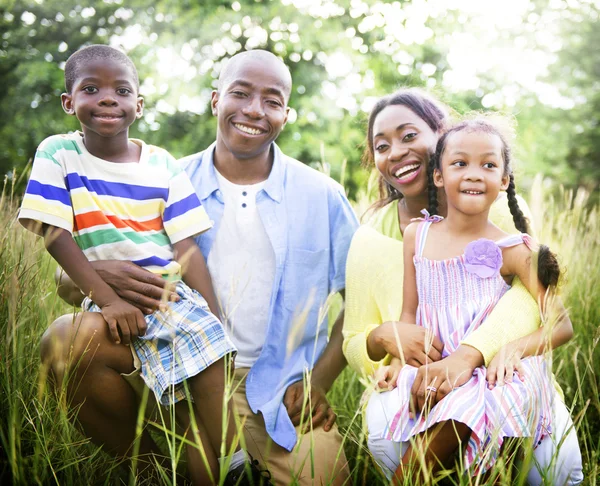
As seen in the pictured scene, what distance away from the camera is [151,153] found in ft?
7.14

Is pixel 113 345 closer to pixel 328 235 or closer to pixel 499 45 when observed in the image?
pixel 328 235

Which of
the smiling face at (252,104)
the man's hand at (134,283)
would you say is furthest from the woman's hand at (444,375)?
the smiling face at (252,104)

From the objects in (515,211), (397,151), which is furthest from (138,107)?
(515,211)

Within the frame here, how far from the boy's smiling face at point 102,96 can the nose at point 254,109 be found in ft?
1.61

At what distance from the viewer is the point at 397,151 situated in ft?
7.54

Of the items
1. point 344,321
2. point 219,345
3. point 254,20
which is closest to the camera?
point 219,345

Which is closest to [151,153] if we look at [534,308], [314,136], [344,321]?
[344,321]

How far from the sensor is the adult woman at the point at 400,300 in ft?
6.13

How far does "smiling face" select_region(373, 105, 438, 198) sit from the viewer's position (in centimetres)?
231

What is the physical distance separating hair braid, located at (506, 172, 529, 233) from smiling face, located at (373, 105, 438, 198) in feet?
1.02

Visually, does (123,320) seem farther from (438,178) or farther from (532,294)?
(532,294)

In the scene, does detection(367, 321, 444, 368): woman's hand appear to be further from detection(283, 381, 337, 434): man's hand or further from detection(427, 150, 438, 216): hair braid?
detection(427, 150, 438, 216): hair braid

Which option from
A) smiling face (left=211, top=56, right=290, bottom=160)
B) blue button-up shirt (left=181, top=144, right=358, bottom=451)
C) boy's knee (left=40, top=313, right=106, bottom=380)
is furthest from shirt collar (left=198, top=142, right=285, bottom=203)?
boy's knee (left=40, top=313, right=106, bottom=380)

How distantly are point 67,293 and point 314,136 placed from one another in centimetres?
597
